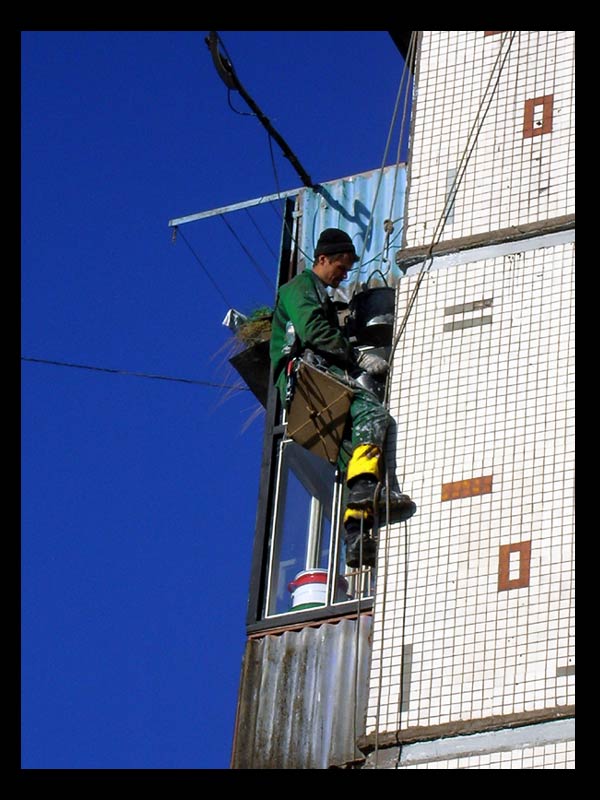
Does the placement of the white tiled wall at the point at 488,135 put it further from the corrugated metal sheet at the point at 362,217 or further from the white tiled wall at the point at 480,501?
the corrugated metal sheet at the point at 362,217

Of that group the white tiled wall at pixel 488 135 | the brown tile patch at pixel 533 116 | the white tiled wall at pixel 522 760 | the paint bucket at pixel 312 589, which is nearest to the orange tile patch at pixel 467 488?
the white tiled wall at pixel 522 760

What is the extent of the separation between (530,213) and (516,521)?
2.12 meters

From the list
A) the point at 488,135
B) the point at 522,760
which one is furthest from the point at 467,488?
the point at 488,135

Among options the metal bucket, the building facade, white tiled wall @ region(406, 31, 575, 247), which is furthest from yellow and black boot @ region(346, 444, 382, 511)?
the metal bucket

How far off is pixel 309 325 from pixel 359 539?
180 cm

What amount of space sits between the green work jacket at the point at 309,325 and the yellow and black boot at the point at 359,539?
134 centimetres

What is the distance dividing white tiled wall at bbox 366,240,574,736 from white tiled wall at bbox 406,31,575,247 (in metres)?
0.36

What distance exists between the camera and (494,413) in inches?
410

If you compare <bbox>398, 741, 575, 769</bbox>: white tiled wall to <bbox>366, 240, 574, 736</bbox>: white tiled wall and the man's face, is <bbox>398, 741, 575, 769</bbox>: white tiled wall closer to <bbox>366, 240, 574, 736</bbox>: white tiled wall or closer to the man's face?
<bbox>366, 240, 574, 736</bbox>: white tiled wall

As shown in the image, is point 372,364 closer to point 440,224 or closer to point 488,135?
point 440,224

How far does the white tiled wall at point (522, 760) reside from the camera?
9125 mm
